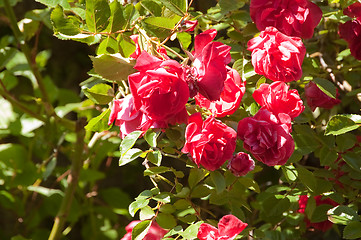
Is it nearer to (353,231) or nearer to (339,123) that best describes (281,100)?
(339,123)

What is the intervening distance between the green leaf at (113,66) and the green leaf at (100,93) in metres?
0.14

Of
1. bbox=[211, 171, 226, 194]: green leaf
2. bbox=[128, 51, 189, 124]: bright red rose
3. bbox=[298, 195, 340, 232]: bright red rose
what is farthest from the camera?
bbox=[298, 195, 340, 232]: bright red rose

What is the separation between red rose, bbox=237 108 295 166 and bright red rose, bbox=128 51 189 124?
115mm

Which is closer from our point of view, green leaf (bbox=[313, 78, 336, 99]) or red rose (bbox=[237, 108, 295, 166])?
red rose (bbox=[237, 108, 295, 166])

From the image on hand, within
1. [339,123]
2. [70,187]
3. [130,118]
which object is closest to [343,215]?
[339,123]

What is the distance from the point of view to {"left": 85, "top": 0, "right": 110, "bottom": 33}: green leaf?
709 millimetres

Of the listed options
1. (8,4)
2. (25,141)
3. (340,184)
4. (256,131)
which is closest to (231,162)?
(256,131)

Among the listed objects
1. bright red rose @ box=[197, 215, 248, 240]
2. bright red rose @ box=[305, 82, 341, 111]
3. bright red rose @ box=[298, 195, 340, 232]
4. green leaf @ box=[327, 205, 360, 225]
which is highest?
bright red rose @ box=[305, 82, 341, 111]

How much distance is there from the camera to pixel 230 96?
708 millimetres

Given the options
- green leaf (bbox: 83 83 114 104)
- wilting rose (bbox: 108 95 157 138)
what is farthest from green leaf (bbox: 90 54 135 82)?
green leaf (bbox: 83 83 114 104)

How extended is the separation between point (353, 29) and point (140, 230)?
49cm

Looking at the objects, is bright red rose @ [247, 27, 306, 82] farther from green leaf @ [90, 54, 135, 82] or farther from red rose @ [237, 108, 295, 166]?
green leaf @ [90, 54, 135, 82]

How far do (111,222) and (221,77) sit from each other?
1.07 m

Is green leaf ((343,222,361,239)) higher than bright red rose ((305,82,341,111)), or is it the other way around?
bright red rose ((305,82,341,111))
